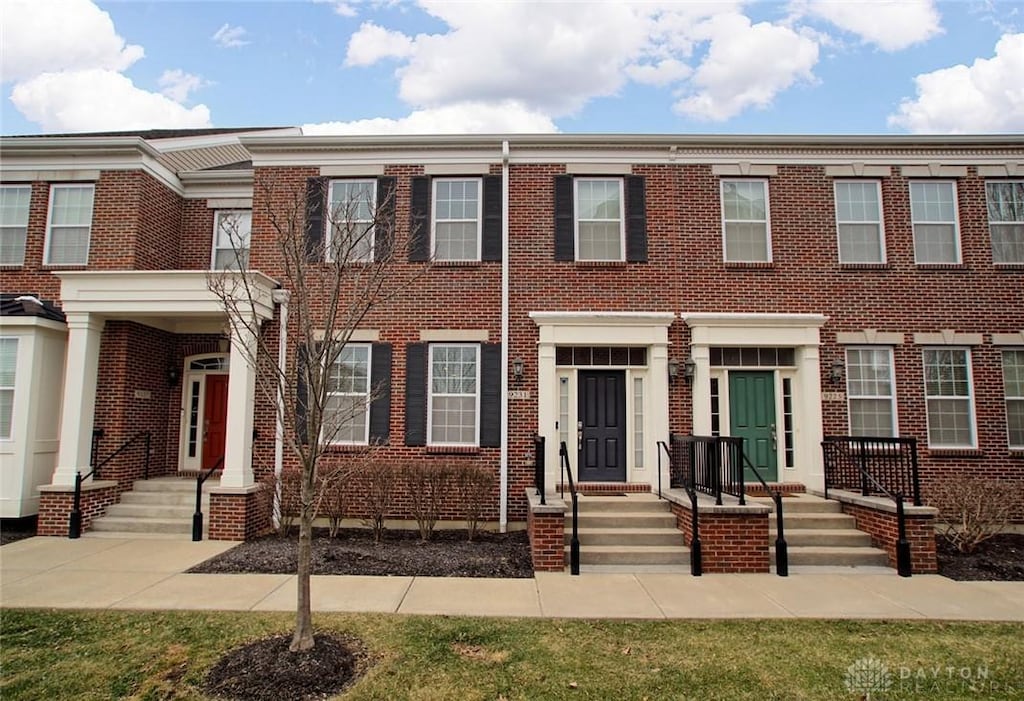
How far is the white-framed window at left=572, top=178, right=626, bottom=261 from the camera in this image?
33.0ft

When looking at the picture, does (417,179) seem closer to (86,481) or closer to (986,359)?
(86,481)

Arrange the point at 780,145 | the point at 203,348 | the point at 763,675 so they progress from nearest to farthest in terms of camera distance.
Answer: the point at 763,675, the point at 780,145, the point at 203,348

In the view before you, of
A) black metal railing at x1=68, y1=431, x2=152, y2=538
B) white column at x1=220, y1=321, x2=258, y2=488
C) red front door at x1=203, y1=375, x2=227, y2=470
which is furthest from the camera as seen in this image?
red front door at x1=203, y1=375, x2=227, y2=470

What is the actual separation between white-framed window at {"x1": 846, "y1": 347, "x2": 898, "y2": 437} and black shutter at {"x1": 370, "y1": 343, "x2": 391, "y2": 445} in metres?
7.95

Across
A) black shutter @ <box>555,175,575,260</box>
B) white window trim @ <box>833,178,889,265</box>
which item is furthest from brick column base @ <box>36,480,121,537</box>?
white window trim @ <box>833,178,889,265</box>

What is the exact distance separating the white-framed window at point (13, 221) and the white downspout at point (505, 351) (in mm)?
8964

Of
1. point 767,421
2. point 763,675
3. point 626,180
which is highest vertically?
point 626,180

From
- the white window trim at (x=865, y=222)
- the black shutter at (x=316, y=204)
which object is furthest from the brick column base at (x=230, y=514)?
the white window trim at (x=865, y=222)

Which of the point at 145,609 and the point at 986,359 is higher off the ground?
the point at 986,359

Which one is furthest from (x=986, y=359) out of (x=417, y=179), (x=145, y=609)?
(x=145, y=609)

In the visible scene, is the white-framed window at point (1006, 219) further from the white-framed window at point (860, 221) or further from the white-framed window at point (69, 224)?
the white-framed window at point (69, 224)

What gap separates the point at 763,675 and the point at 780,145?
8.90m

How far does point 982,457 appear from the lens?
31.4ft

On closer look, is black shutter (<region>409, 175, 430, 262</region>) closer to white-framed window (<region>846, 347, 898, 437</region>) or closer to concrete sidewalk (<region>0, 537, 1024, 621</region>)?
concrete sidewalk (<region>0, 537, 1024, 621</region>)
